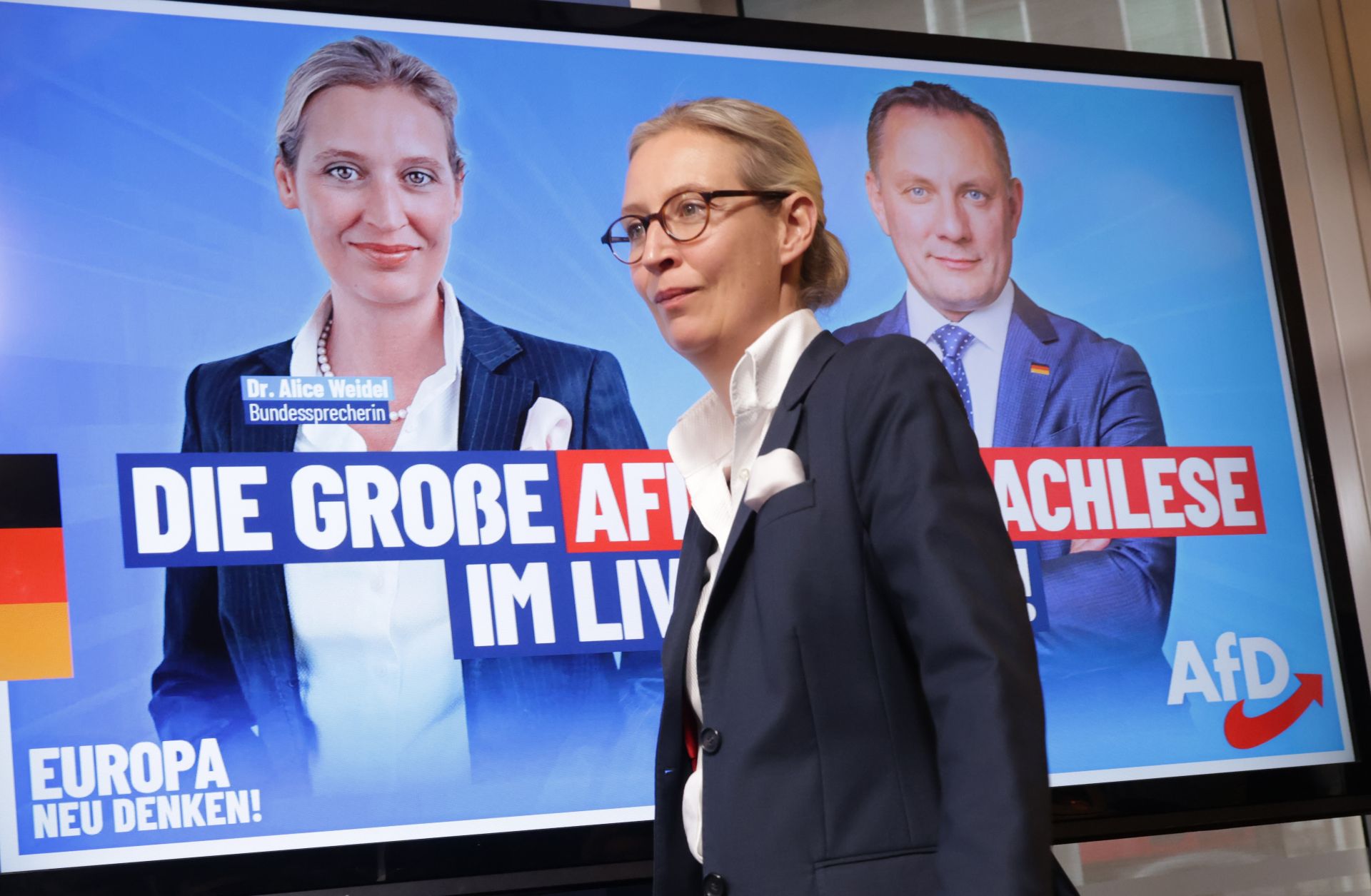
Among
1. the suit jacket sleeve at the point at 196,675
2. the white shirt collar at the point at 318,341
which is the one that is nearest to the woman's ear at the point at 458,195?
the white shirt collar at the point at 318,341

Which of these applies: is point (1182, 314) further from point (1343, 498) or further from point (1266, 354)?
point (1343, 498)

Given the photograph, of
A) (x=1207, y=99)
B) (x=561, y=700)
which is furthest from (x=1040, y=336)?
(x=561, y=700)

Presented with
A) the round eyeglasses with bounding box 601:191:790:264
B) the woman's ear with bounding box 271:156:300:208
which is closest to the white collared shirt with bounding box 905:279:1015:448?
the woman's ear with bounding box 271:156:300:208

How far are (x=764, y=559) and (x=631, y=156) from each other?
1.88 ft

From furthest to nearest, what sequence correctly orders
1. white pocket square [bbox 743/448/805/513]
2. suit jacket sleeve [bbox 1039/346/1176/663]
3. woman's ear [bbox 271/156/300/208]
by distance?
1. suit jacket sleeve [bbox 1039/346/1176/663]
2. woman's ear [bbox 271/156/300/208]
3. white pocket square [bbox 743/448/805/513]

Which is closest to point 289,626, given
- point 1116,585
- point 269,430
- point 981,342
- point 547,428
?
point 269,430

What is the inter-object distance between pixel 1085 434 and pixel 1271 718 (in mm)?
671

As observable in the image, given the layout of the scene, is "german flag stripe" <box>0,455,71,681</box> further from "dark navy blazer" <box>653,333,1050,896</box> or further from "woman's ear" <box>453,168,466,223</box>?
"dark navy blazer" <box>653,333,1050,896</box>

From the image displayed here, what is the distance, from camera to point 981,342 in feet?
9.54

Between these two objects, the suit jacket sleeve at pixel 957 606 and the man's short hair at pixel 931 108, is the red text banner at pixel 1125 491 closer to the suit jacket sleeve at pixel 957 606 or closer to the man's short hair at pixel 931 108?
the man's short hair at pixel 931 108

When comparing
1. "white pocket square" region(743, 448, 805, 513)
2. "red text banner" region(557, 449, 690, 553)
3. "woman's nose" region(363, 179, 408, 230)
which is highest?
"woman's nose" region(363, 179, 408, 230)

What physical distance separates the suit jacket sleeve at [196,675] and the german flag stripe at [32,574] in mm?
145

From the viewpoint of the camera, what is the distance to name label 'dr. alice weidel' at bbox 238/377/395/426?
7.80ft

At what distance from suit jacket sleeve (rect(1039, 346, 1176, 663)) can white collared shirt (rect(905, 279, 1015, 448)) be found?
25 centimetres
